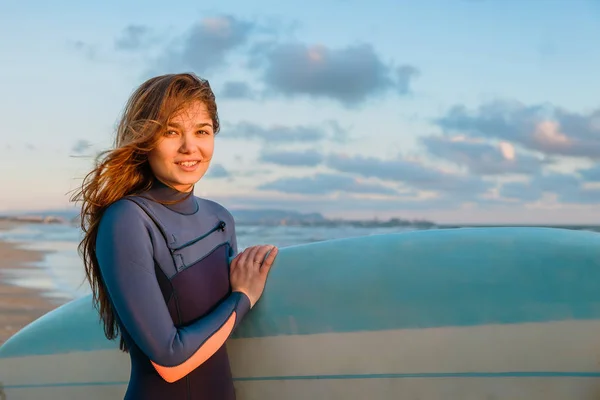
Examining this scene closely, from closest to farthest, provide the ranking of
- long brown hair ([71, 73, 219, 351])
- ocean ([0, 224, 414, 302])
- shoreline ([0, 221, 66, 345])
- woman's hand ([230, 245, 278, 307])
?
1. long brown hair ([71, 73, 219, 351])
2. woman's hand ([230, 245, 278, 307])
3. shoreline ([0, 221, 66, 345])
4. ocean ([0, 224, 414, 302])

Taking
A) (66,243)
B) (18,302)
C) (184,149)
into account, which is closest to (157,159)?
(184,149)

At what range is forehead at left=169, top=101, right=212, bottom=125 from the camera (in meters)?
1.58

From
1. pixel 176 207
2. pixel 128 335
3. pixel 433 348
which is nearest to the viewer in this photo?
pixel 128 335

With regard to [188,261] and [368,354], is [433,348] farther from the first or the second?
[188,261]

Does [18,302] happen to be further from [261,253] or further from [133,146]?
[133,146]

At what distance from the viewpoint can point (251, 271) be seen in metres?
1.75

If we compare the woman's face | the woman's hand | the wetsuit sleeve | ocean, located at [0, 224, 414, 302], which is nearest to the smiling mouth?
the woman's face

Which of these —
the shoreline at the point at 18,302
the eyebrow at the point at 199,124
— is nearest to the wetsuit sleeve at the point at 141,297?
the eyebrow at the point at 199,124

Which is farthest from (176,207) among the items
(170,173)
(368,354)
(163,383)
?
(368,354)

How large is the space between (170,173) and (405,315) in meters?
0.78

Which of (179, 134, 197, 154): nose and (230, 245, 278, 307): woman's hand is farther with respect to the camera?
(230, 245, 278, 307): woman's hand

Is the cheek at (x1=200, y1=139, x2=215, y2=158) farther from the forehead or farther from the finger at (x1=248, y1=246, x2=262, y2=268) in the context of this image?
the finger at (x1=248, y1=246, x2=262, y2=268)

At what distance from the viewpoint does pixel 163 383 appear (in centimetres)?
157

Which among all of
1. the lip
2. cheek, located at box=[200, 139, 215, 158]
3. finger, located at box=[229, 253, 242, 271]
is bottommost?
finger, located at box=[229, 253, 242, 271]
